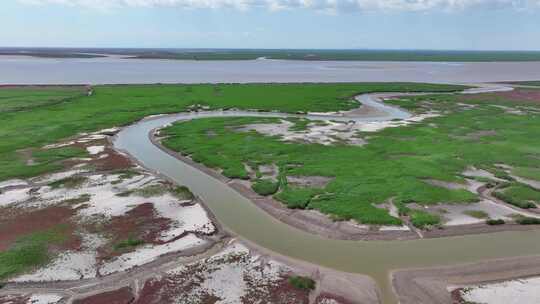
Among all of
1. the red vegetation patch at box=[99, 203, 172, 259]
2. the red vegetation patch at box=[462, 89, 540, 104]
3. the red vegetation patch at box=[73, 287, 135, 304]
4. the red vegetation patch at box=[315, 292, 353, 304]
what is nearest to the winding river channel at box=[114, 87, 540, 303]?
the red vegetation patch at box=[315, 292, 353, 304]

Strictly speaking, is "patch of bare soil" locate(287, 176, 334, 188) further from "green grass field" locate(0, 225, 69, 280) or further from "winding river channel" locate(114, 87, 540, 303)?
"green grass field" locate(0, 225, 69, 280)

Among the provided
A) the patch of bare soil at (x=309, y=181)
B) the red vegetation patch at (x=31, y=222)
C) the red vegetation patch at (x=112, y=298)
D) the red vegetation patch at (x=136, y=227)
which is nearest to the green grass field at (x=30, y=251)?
the red vegetation patch at (x=31, y=222)

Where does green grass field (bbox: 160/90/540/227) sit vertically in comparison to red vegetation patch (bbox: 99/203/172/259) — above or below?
above

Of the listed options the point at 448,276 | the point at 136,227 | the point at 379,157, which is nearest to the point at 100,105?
the point at 136,227

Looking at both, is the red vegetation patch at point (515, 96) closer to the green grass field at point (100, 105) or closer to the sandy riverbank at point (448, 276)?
the green grass field at point (100, 105)

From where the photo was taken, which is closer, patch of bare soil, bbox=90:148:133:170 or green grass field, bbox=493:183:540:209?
green grass field, bbox=493:183:540:209

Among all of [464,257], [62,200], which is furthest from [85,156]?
[464,257]
